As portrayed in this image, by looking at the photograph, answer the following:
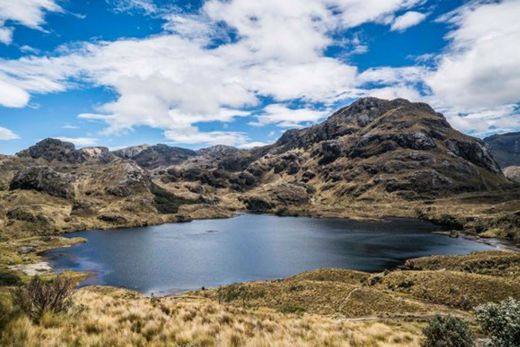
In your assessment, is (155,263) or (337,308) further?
(155,263)

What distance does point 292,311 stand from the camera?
5238 cm

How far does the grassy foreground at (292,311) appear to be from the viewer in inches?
541

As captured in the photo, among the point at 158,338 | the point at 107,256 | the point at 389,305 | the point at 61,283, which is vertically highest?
the point at 61,283

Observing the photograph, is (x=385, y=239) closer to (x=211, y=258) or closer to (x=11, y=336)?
(x=211, y=258)

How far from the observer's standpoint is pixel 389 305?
62.4 meters

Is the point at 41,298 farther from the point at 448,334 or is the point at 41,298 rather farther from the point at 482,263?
the point at 482,263

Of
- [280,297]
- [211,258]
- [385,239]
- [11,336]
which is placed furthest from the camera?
[385,239]

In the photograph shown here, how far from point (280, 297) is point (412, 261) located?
6972 cm

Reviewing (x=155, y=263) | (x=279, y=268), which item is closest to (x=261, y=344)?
(x=279, y=268)

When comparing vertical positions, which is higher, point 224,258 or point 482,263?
point 482,263

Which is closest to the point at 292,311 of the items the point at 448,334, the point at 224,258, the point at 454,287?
the point at 448,334

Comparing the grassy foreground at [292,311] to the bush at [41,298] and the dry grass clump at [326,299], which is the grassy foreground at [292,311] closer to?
the dry grass clump at [326,299]

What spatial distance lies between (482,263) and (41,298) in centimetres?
11201

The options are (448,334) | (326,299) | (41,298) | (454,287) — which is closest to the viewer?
(41,298)
